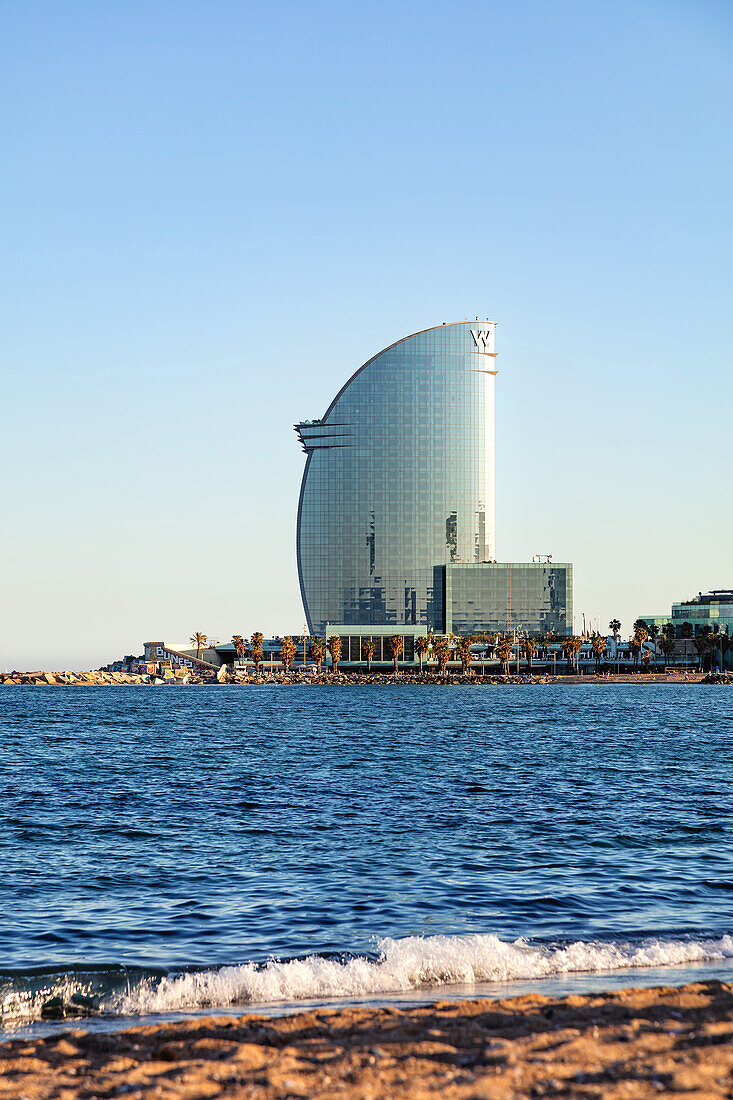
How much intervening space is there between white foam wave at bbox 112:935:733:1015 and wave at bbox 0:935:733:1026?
0.6 inches

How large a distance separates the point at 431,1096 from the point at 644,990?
480cm

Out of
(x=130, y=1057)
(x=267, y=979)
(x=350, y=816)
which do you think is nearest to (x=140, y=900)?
(x=267, y=979)

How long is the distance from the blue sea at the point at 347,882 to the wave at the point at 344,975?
1.5 inches

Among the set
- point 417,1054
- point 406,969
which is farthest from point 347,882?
point 417,1054

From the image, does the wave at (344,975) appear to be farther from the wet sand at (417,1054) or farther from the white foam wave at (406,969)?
the wet sand at (417,1054)

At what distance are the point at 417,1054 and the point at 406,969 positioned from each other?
500cm

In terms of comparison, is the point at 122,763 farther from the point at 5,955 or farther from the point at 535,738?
the point at 5,955

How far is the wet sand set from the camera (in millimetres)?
8766

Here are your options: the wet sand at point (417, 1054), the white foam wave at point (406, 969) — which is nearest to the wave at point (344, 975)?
the white foam wave at point (406, 969)

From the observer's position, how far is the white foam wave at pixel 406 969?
13.6m

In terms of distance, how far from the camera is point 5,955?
15.3 meters

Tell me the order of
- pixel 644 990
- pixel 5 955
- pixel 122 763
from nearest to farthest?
pixel 644 990, pixel 5 955, pixel 122 763

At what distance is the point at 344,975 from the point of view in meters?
14.2

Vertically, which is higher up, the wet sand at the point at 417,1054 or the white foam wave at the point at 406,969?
the wet sand at the point at 417,1054
